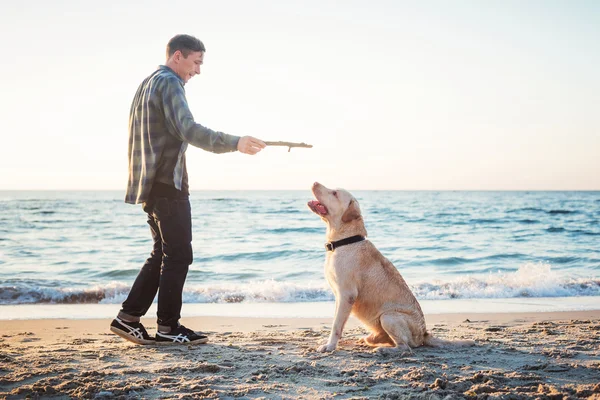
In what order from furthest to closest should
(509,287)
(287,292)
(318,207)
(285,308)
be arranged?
(509,287), (287,292), (285,308), (318,207)

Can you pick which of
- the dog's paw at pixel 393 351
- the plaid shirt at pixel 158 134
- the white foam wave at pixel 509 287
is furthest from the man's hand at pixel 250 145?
the white foam wave at pixel 509 287

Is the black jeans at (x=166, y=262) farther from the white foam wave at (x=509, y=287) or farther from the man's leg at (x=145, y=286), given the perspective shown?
the white foam wave at (x=509, y=287)

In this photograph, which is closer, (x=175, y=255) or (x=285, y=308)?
(x=175, y=255)

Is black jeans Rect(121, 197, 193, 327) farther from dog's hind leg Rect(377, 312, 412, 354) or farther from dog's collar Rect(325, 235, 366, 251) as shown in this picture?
dog's hind leg Rect(377, 312, 412, 354)

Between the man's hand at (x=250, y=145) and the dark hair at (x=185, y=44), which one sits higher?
the dark hair at (x=185, y=44)

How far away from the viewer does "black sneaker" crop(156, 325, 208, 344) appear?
4.62 meters

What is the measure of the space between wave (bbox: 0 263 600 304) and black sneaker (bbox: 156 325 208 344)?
389cm

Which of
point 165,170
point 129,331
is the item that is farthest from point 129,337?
point 165,170

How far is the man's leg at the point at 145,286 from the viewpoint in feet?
15.1

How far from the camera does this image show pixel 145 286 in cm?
466

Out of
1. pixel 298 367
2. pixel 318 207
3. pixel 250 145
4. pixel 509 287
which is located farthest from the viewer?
pixel 509 287

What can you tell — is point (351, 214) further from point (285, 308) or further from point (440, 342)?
point (285, 308)

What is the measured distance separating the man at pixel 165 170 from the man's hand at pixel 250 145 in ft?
1.55

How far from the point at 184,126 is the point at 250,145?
577mm
